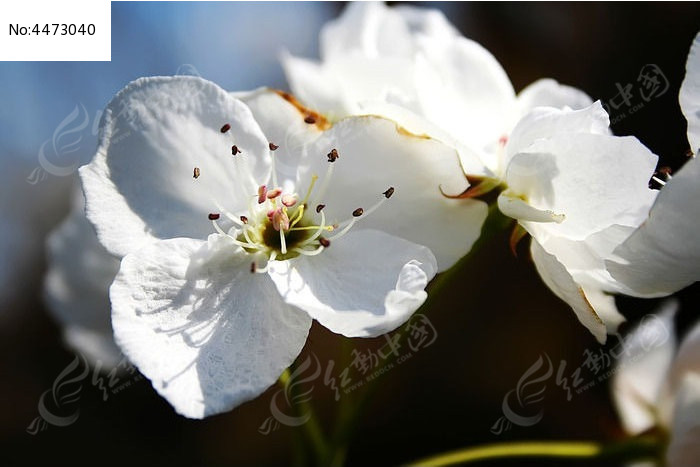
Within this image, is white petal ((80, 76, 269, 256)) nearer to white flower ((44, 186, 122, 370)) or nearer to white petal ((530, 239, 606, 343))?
white petal ((530, 239, 606, 343))

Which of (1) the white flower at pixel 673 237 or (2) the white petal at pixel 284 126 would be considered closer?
(1) the white flower at pixel 673 237

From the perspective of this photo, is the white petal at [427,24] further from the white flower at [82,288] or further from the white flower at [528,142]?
the white flower at [82,288]

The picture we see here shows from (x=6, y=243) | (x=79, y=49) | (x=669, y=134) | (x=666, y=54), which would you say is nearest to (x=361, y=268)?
(x=79, y=49)

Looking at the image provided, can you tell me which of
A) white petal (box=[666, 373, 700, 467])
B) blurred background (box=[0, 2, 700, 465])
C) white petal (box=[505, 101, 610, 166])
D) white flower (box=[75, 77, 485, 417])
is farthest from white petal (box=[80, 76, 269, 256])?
blurred background (box=[0, 2, 700, 465])

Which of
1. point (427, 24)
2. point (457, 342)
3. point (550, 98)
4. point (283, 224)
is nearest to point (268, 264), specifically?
point (283, 224)

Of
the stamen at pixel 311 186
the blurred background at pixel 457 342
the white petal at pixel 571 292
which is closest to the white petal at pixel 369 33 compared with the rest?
the stamen at pixel 311 186

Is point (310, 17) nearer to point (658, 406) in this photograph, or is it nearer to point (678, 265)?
point (658, 406)

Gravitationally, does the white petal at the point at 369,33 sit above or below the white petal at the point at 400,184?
above
